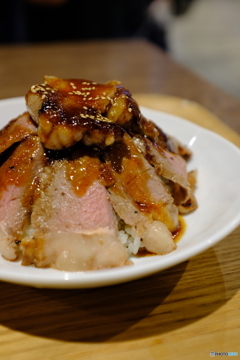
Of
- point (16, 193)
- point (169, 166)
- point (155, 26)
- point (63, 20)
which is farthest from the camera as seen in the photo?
point (155, 26)

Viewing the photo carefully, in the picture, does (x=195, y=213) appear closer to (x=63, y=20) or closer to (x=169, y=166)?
(x=169, y=166)

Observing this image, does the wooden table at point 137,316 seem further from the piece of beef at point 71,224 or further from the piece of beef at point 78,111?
the piece of beef at point 78,111

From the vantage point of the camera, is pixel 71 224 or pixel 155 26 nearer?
pixel 71 224

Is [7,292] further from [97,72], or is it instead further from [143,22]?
[143,22]

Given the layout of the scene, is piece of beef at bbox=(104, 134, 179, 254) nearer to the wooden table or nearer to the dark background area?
the wooden table

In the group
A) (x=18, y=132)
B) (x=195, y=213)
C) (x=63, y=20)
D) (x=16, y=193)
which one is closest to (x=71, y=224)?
(x=16, y=193)

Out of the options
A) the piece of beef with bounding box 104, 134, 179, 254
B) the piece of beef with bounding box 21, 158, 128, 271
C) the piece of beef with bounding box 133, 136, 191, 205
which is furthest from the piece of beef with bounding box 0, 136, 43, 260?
the piece of beef with bounding box 133, 136, 191, 205

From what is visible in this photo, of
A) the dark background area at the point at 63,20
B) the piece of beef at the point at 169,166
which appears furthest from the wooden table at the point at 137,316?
the dark background area at the point at 63,20
